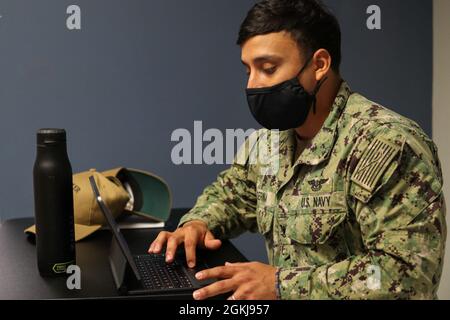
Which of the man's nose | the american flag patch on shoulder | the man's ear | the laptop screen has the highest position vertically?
the man's ear

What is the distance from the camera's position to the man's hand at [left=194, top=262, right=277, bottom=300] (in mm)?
1037

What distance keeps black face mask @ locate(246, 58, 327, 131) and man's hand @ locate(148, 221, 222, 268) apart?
321 millimetres

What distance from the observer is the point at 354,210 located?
117 cm

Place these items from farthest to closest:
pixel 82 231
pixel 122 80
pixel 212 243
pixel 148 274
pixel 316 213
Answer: pixel 122 80, pixel 82 231, pixel 212 243, pixel 316 213, pixel 148 274

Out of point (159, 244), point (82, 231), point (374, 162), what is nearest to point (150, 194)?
point (82, 231)

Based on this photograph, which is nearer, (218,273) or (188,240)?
(218,273)

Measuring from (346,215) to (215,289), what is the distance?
1.17 ft

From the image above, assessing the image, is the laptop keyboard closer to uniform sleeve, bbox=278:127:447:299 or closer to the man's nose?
uniform sleeve, bbox=278:127:447:299

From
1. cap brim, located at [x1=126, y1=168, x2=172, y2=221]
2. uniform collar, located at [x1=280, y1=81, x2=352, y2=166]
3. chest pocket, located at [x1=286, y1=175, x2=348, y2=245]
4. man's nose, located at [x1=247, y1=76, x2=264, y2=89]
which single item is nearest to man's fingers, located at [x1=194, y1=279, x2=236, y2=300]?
chest pocket, located at [x1=286, y1=175, x2=348, y2=245]

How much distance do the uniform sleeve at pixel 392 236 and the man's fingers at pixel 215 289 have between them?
0.11m

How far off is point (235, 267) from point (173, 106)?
1.22m

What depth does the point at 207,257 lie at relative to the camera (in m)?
1.30

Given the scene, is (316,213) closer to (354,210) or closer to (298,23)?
(354,210)
